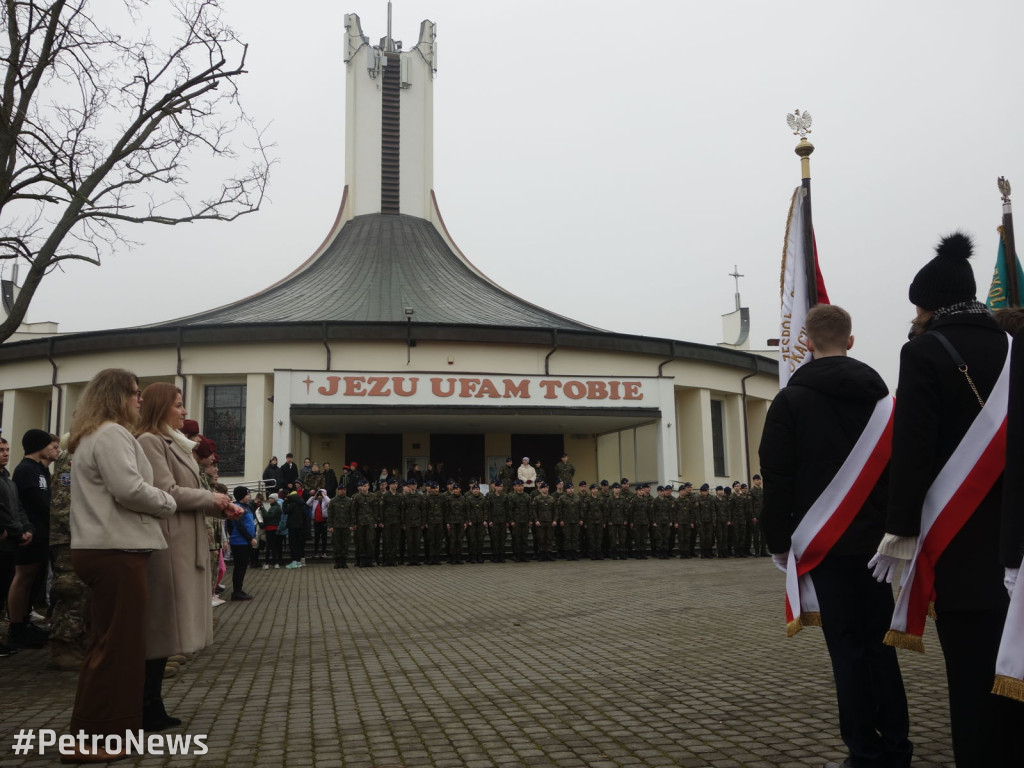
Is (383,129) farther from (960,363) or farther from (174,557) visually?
(960,363)

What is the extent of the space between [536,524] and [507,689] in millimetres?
13547

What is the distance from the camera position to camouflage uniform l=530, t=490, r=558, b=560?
1919cm

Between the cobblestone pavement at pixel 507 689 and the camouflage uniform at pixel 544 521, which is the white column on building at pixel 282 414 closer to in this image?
the camouflage uniform at pixel 544 521

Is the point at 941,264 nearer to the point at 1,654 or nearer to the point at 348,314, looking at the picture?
the point at 1,654

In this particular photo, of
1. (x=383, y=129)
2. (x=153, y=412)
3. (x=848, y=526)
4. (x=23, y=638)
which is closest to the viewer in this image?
(x=848, y=526)

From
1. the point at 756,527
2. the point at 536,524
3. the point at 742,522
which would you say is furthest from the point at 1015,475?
the point at 756,527

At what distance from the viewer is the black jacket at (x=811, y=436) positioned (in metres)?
3.99

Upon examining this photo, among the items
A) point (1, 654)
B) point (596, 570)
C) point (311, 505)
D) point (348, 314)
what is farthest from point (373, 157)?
point (1, 654)

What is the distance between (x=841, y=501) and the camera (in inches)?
→ 153

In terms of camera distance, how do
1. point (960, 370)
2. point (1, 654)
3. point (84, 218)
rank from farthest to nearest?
point (84, 218)
point (1, 654)
point (960, 370)

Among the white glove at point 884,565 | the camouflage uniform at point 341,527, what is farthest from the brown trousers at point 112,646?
the camouflage uniform at point 341,527

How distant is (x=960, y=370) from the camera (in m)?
3.13

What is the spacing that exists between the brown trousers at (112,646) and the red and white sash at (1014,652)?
12.9ft

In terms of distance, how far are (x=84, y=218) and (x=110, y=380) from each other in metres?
Result: 6.54
